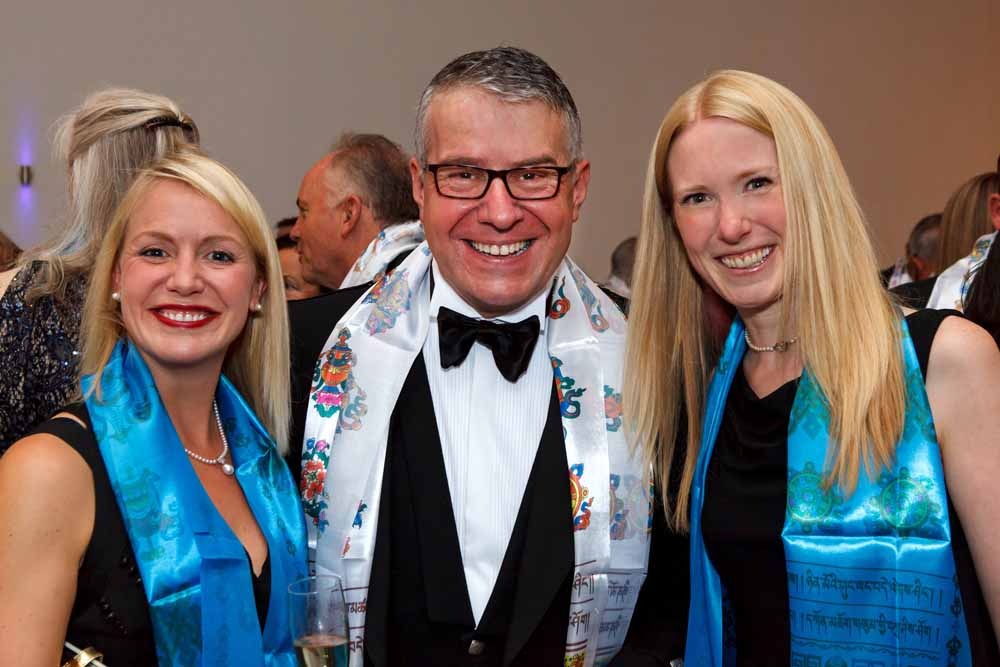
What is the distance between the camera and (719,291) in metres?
2.20

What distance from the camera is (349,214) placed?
427cm

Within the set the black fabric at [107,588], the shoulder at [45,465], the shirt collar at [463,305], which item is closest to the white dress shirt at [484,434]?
the shirt collar at [463,305]

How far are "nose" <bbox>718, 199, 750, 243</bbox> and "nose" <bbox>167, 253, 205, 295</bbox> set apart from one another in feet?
3.08

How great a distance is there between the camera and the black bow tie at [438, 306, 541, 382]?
7.88 feet

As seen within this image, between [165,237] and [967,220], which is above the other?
[967,220]

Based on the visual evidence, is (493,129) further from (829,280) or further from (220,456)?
(220,456)

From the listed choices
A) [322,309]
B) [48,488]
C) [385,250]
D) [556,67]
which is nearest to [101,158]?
[322,309]

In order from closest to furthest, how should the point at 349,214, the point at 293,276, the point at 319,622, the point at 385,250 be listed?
the point at 319,622 < the point at 385,250 < the point at 349,214 < the point at 293,276

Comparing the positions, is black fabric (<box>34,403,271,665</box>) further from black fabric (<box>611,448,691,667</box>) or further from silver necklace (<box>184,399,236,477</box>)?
black fabric (<box>611,448,691,667</box>)

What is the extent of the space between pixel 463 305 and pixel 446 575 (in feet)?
1.91

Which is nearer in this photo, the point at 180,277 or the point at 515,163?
the point at 180,277

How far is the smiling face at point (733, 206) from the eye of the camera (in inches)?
82.1

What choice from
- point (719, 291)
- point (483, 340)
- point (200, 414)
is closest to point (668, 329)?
point (719, 291)

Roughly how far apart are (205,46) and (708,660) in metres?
5.01
